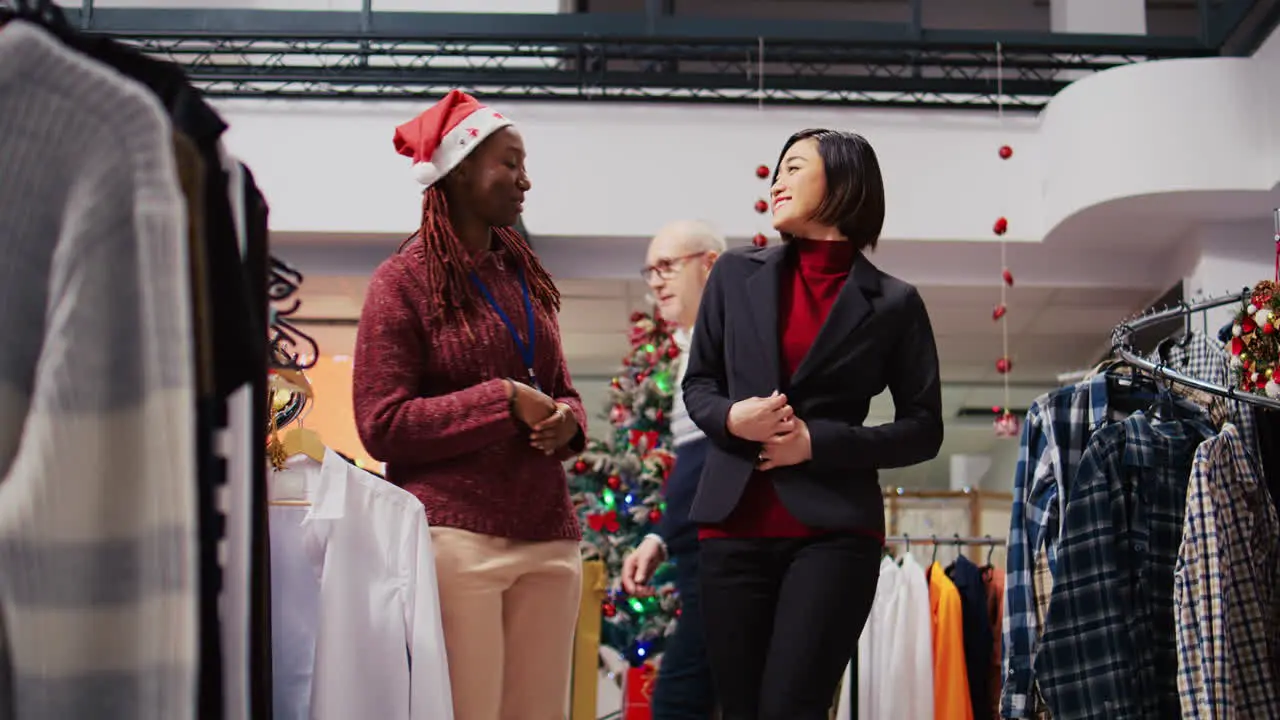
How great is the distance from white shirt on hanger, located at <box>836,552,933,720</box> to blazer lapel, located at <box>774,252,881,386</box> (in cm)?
248

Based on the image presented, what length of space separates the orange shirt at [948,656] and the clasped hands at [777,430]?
8.92ft

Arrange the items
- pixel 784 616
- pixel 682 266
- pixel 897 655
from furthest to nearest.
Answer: pixel 897 655 < pixel 682 266 < pixel 784 616

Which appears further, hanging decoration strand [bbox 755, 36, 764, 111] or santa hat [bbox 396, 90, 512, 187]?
hanging decoration strand [bbox 755, 36, 764, 111]

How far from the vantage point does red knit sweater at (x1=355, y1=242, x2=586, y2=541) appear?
7.61 ft

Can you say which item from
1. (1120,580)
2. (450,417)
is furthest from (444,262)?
(1120,580)

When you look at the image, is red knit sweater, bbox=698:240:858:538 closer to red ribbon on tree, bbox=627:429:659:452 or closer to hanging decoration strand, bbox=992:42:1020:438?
red ribbon on tree, bbox=627:429:659:452

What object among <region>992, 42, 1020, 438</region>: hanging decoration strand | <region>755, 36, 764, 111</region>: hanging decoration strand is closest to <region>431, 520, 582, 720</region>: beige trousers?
<region>992, 42, 1020, 438</region>: hanging decoration strand

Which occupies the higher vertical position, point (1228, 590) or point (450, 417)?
point (450, 417)

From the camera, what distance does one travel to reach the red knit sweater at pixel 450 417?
2320mm

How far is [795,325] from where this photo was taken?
2441 mm

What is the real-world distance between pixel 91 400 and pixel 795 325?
148 centimetres

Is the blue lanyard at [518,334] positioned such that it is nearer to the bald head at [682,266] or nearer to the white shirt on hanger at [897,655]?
the bald head at [682,266]

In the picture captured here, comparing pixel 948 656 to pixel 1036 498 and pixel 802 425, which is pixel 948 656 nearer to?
pixel 1036 498

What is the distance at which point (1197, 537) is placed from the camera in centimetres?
324
